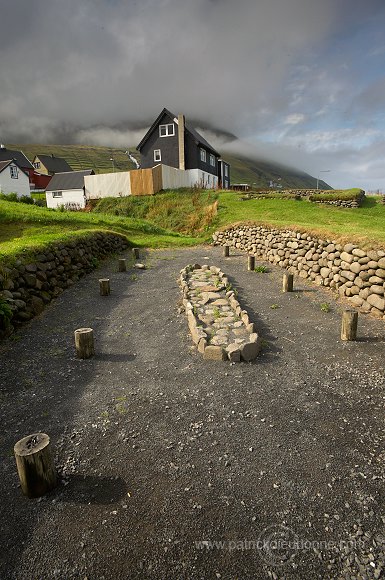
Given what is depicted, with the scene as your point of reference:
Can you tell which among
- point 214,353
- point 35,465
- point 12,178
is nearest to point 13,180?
point 12,178

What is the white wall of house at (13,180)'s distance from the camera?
2137 inches

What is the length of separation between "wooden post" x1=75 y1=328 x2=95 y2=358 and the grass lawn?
348 inches

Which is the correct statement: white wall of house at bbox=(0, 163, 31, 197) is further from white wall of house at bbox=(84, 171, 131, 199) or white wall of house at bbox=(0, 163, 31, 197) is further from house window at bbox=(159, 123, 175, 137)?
house window at bbox=(159, 123, 175, 137)

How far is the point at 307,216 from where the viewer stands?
73.5 ft

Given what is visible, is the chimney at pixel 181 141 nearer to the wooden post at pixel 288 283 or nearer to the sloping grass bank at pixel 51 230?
the sloping grass bank at pixel 51 230

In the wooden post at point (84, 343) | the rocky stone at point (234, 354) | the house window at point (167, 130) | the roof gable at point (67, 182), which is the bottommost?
the rocky stone at point (234, 354)

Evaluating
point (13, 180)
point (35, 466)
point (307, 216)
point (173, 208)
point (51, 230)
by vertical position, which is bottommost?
point (35, 466)

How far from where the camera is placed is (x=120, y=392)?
574 centimetres

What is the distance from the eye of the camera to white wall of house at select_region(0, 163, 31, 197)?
5427cm

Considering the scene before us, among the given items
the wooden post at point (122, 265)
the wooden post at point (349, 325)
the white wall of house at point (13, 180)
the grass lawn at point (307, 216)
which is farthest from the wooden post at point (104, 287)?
the white wall of house at point (13, 180)

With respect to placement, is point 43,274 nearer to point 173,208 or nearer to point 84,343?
point 84,343

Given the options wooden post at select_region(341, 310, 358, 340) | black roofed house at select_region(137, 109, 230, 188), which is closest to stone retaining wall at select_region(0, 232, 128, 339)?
wooden post at select_region(341, 310, 358, 340)

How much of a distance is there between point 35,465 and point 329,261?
11.1 metres

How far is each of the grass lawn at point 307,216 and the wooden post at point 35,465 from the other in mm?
10457
